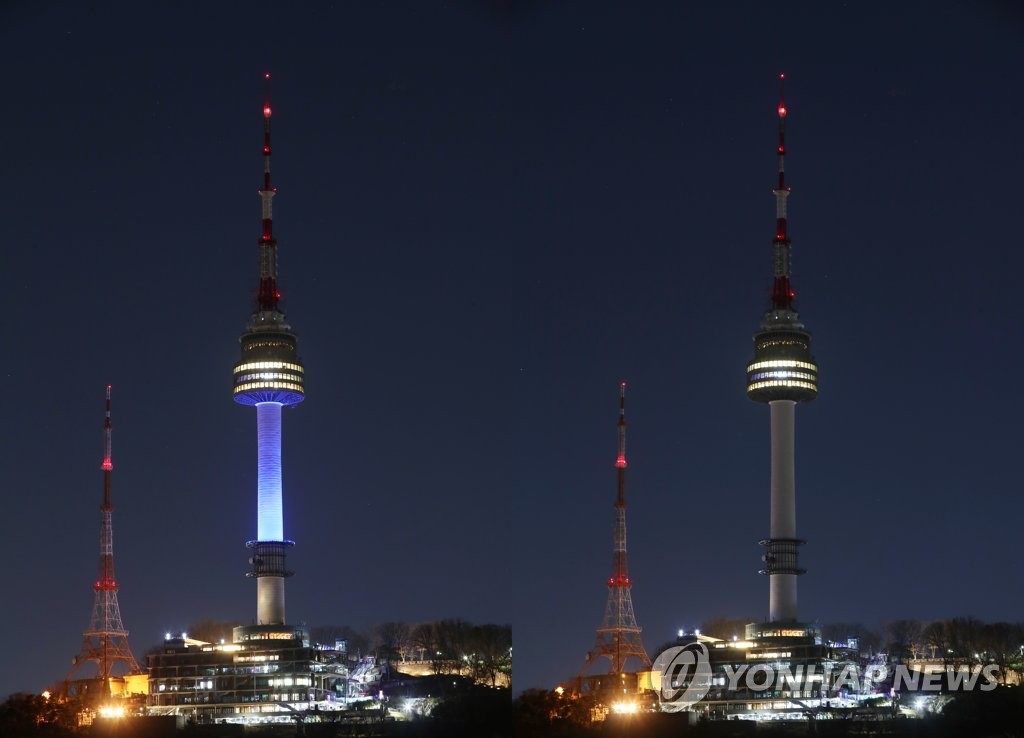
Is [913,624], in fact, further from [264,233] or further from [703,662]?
[264,233]

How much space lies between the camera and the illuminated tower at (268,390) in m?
159

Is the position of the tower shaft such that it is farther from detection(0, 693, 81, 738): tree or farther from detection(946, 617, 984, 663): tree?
detection(0, 693, 81, 738): tree

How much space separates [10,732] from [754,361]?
72783 mm

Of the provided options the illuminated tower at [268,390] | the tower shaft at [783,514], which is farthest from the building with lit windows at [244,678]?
the tower shaft at [783,514]

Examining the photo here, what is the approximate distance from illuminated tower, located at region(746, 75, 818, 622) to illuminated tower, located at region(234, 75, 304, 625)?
3908 cm

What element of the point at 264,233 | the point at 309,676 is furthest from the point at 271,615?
the point at 264,233

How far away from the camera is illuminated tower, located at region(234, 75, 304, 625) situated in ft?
522

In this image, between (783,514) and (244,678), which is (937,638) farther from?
(244,678)

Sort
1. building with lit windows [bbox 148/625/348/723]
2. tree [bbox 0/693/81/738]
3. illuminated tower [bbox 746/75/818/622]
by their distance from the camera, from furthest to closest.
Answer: illuminated tower [bbox 746/75/818/622], building with lit windows [bbox 148/625/348/723], tree [bbox 0/693/81/738]

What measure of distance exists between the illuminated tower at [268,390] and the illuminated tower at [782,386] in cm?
3908

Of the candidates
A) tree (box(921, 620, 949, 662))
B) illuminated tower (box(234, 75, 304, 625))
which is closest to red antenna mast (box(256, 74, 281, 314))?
illuminated tower (box(234, 75, 304, 625))

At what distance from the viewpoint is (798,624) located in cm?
15375

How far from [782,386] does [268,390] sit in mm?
42763

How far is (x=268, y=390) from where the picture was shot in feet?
540
